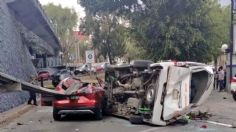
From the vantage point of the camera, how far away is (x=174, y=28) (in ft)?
91.1

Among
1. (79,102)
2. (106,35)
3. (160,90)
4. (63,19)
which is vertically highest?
(63,19)

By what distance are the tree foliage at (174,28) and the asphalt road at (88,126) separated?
37.4 feet

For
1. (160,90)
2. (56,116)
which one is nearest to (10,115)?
(56,116)

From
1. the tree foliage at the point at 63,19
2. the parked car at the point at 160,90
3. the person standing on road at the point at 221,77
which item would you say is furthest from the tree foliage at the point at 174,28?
the tree foliage at the point at 63,19

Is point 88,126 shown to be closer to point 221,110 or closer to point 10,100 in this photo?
point 221,110

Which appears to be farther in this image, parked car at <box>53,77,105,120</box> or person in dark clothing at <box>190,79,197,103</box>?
parked car at <box>53,77,105,120</box>

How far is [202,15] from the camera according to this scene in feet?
95.3

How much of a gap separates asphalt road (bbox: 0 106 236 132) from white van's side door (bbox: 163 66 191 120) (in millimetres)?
446

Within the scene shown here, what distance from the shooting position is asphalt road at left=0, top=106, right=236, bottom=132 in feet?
46.6

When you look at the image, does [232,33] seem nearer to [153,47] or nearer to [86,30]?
[153,47]

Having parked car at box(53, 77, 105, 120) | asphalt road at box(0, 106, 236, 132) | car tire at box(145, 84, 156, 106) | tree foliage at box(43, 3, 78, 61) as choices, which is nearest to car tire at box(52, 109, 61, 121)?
parked car at box(53, 77, 105, 120)

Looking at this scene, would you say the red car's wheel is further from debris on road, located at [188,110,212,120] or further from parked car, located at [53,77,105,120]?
debris on road, located at [188,110,212,120]

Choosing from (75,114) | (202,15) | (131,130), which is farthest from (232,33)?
(131,130)

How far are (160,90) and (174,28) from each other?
13526mm
